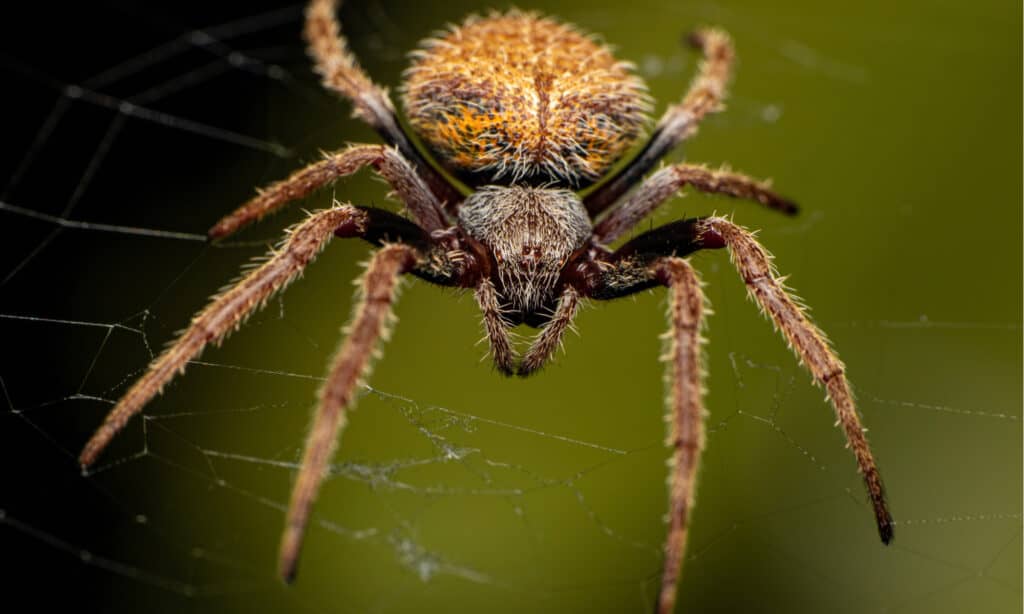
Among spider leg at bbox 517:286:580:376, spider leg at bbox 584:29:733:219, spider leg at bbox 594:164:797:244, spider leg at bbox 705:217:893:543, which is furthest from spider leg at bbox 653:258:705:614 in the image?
spider leg at bbox 584:29:733:219

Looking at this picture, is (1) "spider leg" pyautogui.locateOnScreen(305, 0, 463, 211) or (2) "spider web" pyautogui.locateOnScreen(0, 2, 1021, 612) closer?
(2) "spider web" pyautogui.locateOnScreen(0, 2, 1021, 612)

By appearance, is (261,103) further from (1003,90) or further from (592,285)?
(1003,90)

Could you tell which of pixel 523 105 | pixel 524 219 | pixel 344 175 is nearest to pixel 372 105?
pixel 344 175

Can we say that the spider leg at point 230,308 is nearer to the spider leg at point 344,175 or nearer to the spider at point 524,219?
the spider at point 524,219

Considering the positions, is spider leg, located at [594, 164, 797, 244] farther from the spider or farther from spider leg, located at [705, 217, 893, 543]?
spider leg, located at [705, 217, 893, 543]

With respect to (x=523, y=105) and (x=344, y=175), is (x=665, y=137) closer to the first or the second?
(x=523, y=105)

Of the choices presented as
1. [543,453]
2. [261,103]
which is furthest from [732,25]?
[543,453]
